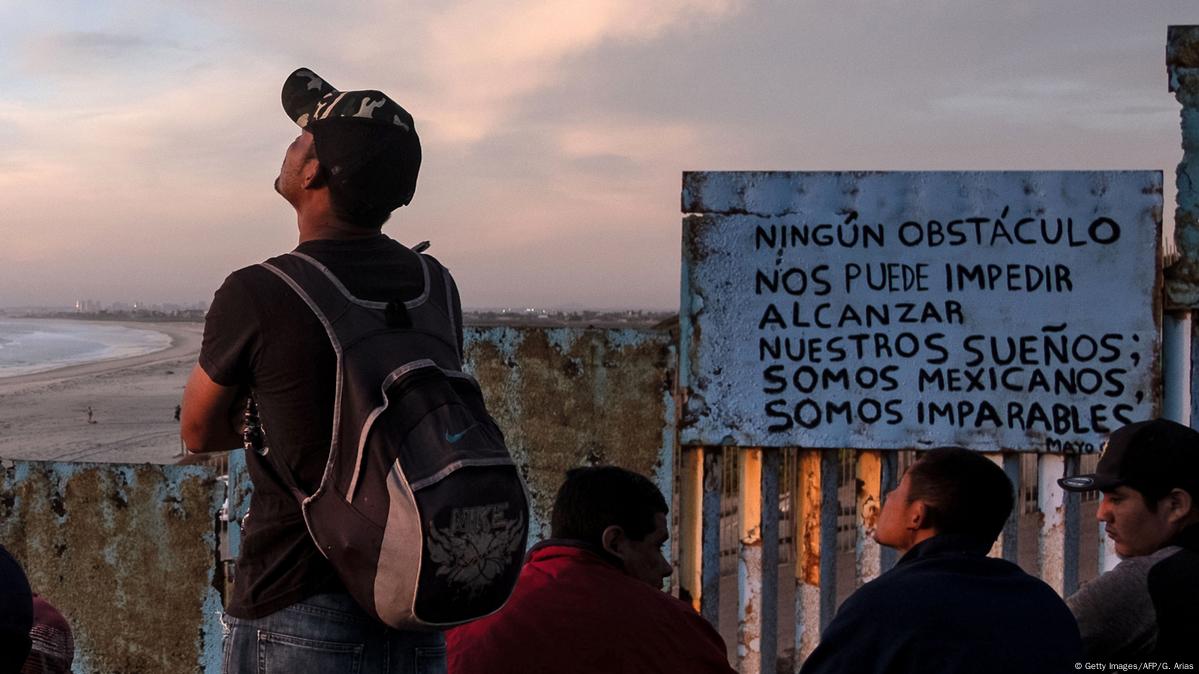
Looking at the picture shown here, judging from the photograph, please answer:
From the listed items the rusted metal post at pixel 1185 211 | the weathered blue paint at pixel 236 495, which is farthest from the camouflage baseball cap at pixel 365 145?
the rusted metal post at pixel 1185 211

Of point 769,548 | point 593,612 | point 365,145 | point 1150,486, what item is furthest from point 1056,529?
point 365,145

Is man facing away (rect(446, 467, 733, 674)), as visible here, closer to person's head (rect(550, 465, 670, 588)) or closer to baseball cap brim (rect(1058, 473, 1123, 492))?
person's head (rect(550, 465, 670, 588))

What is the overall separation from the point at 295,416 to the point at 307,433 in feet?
0.11

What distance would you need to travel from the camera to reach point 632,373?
3740 millimetres

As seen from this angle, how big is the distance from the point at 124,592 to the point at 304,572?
2.41 m

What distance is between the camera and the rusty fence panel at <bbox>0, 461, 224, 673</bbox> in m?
3.79

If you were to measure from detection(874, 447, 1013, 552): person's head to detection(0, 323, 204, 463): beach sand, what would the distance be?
11811 millimetres

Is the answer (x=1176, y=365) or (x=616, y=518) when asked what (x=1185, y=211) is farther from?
(x=616, y=518)

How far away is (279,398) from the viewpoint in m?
1.80

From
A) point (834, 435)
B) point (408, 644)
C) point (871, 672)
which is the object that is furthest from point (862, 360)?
point (408, 644)

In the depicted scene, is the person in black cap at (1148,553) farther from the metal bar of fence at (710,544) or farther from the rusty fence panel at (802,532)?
the metal bar of fence at (710,544)

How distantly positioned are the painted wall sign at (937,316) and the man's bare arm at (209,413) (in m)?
2.05

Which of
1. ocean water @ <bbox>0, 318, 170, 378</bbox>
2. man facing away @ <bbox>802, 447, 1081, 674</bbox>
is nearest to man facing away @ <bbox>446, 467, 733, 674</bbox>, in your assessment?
man facing away @ <bbox>802, 447, 1081, 674</bbox>

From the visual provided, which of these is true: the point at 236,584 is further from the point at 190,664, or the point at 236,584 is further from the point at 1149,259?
the point at 1149,259
